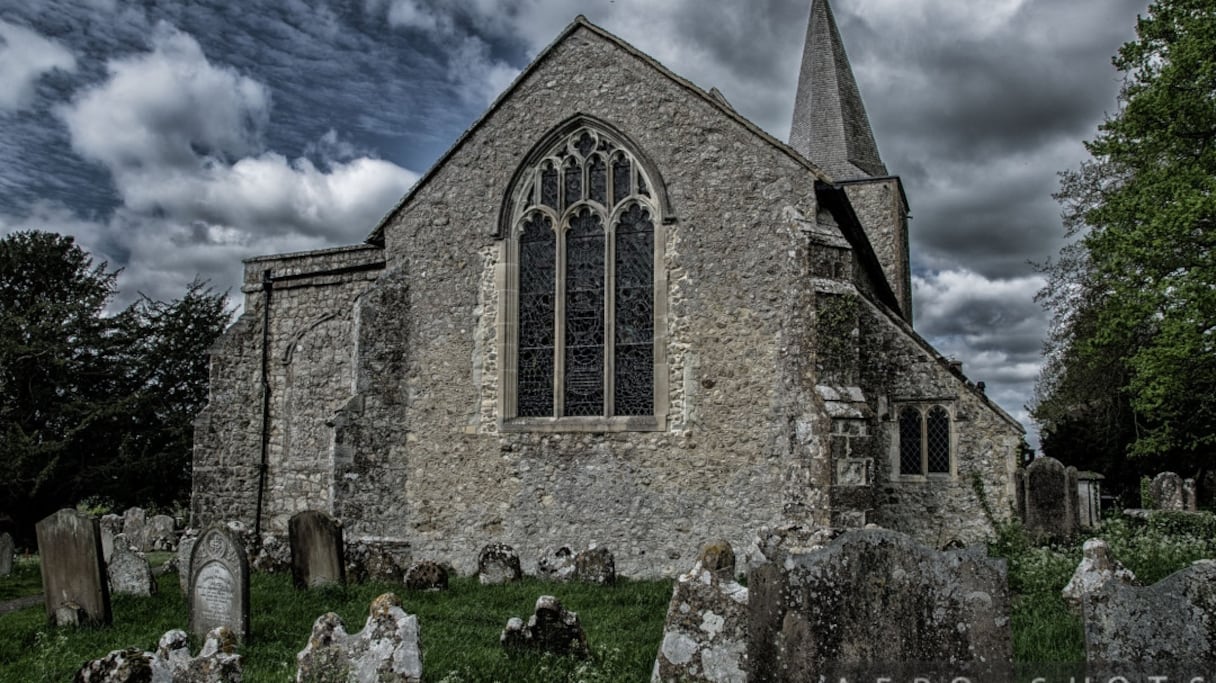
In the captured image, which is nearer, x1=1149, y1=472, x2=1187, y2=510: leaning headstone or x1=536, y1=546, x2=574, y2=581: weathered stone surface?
x1=536, y1=546, x2=574, y2=581: weathered stone surface

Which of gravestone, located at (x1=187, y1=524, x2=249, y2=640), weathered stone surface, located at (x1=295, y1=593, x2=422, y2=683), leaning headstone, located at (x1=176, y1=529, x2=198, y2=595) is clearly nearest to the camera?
weathered stone surface, located at (x1=295, y1=593, x2=422, y2=683)

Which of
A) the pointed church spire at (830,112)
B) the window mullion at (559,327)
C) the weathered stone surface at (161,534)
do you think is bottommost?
the weathered stone surface at (161,534)

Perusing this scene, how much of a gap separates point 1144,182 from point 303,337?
14.7 meters

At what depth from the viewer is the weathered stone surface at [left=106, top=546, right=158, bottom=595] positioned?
9.82 meters

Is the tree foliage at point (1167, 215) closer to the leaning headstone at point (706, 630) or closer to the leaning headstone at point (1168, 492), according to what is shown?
the leaning headstone at point (1168, 492)

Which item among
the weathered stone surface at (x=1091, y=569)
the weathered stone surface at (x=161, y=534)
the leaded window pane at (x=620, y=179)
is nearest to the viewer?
the weathered stone surface at (x=1091, y=569)

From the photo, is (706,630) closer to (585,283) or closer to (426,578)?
(426,578)

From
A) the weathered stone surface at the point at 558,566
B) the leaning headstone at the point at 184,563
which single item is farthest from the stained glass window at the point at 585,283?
the leaning headstone at the point at 184,563

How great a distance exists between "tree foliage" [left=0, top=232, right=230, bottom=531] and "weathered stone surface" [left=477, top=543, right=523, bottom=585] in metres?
16.3

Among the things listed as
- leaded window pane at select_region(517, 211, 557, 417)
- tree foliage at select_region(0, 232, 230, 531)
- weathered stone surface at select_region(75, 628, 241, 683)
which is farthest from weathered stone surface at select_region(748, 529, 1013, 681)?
tree foliage at select_region(0, 232, 230, 531)

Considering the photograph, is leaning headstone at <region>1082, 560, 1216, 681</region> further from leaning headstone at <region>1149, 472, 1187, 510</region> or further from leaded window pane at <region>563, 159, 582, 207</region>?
leaning headstone at <region>1149, 472, 1187, 510</region>

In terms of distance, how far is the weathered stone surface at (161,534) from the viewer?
1906 cm

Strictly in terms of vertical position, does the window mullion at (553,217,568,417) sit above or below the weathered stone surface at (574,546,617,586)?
above

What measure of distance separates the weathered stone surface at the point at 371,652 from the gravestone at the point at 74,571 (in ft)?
12.9
